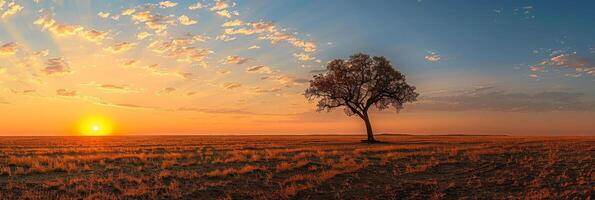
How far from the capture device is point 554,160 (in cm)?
2702

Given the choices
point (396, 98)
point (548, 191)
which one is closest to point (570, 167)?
point (548, 191)

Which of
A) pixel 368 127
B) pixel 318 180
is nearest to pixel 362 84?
pixel 368 127

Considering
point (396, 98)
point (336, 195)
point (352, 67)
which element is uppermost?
point (352, 67)

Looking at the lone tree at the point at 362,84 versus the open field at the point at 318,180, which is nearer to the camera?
the open field at the point at 318,180

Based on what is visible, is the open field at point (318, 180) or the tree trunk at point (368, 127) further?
the tree trunk at point (368, 127)

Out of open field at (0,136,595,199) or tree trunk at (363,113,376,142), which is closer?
open field at (0,136,595,199)

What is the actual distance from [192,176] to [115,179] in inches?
A: 140

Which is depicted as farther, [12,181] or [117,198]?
[12,181]

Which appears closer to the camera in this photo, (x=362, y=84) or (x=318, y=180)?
(x=318, y=180)

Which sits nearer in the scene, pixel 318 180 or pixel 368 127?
pixel 318 180

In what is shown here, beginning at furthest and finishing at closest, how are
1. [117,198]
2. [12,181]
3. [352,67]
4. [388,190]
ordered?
1. [352,67]
2. [12,181]
3. [388,190]
4. [117,198]

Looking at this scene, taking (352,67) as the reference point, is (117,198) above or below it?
below

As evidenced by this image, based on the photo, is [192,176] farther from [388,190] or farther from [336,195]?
[388,190]

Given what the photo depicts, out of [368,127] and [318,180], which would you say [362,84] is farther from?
[318,180]
